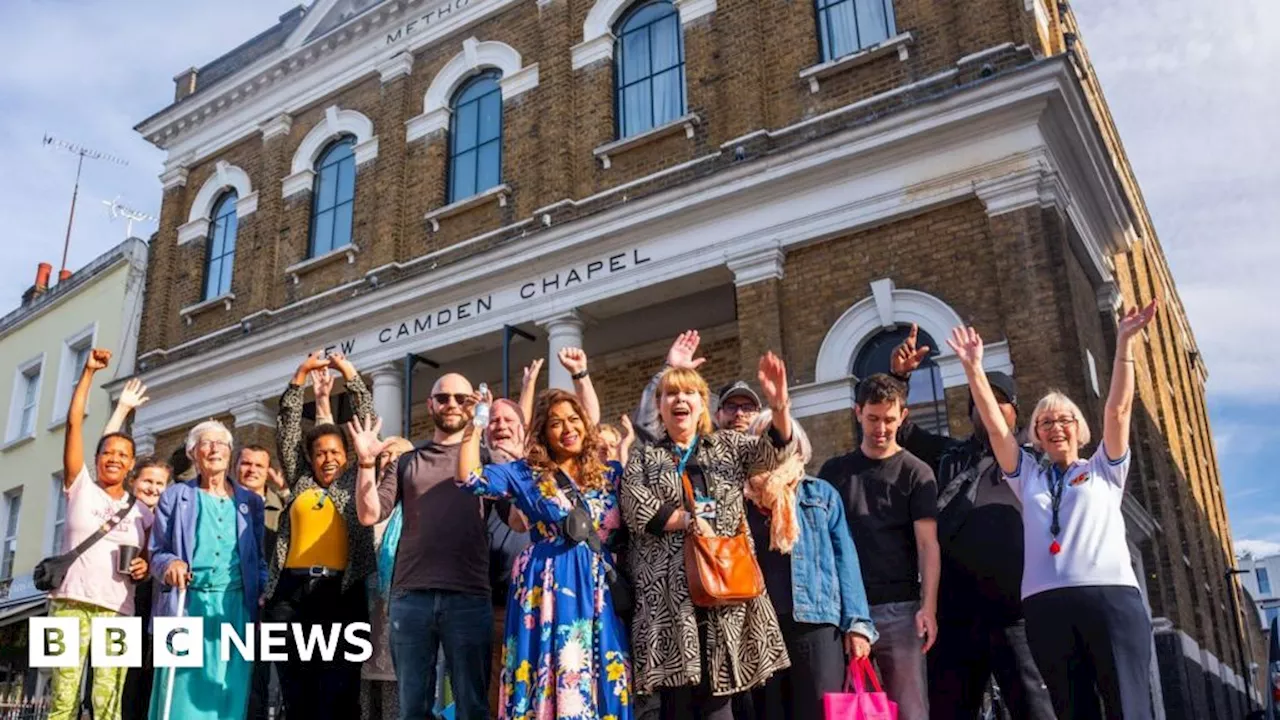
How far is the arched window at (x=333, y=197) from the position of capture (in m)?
16.1

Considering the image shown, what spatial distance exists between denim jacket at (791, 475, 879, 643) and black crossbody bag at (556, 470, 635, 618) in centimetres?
68

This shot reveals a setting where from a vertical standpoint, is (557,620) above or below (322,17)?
below

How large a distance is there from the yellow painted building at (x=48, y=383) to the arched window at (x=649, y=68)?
10867 millimetres

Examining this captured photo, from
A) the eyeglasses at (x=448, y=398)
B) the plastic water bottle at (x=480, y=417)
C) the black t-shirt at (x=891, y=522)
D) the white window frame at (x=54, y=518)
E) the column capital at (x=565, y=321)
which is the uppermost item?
the column capital at (x=565, y=321)

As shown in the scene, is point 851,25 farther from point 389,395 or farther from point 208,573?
point 208,573

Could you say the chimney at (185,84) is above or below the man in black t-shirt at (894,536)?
above

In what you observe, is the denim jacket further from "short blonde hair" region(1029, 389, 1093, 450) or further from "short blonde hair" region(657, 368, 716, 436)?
"short blonde hair" region(1029, 389, 1093, 450)

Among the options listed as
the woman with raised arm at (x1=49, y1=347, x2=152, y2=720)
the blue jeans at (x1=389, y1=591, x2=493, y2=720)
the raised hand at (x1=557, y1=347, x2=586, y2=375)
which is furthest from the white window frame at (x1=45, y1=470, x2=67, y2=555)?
the raised hand at (x1=557, y1=347, x2=586, y2=375)

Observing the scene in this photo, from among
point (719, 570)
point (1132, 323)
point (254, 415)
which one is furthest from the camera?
point (254, 415)

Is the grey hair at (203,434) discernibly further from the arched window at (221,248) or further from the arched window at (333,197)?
the arched window at (221,248)

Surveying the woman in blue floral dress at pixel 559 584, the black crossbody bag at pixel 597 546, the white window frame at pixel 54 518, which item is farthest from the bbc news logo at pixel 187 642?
the white window frame at pixel 54 518

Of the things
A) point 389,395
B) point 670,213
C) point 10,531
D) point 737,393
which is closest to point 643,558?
point 737,393

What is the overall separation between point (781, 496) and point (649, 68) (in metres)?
10.2

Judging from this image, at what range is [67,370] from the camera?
2125 centimetres
